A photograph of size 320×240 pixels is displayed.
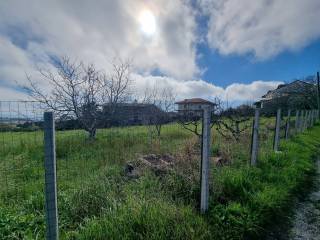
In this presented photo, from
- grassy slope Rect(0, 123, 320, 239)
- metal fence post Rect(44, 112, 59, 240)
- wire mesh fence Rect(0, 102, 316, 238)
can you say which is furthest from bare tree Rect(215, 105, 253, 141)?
metal fence post Rect(44, 112, 59, 240)

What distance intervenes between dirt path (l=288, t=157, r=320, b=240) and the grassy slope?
25 centimetres

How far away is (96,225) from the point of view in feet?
8.81

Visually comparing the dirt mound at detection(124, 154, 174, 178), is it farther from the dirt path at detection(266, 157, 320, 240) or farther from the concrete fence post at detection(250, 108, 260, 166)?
the dirt path at detection(266, 157, 320, 240)

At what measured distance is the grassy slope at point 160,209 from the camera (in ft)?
8.83

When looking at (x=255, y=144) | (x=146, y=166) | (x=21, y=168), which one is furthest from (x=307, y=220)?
(x=21, y=168)

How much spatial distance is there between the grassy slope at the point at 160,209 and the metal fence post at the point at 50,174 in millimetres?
479

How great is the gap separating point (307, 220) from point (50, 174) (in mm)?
3892

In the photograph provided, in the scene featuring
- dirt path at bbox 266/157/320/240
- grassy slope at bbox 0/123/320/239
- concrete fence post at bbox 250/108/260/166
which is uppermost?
concrete fence post at bbox 250/108/260/166

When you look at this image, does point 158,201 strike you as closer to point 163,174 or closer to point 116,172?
point 163,174

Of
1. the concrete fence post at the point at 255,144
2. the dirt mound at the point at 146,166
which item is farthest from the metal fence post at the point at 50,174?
the concrete fence post at the point at 255,144

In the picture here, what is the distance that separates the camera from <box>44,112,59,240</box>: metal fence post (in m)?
2.12

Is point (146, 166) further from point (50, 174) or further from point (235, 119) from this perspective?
point (235, 119)

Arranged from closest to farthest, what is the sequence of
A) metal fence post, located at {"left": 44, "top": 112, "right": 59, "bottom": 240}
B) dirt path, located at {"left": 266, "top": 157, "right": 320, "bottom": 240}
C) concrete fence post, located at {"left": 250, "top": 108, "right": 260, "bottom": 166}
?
1. metal fence post, located at {"left": 44, "top": 112, "right": 59, "bottom": 240}
2. dirt path, located at {"left": 266, "top": 157, "right": 320, "bottom": 240}
3. concrete fence post, located at {"left": 250, "top": 108, "right": 260, "bottom": 166}

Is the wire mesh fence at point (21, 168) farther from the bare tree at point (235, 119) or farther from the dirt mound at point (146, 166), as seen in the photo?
the bare tree at point (235, 119)
